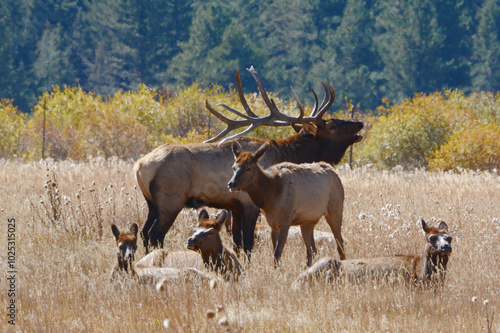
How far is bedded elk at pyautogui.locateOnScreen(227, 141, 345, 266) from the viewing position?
835 cm

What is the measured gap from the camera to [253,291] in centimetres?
725

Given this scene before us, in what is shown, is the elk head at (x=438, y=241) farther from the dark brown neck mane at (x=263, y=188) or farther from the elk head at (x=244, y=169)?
the elk head at (x=244, y=169)

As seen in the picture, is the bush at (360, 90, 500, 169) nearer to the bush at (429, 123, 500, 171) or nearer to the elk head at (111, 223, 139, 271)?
the bush at (429, 123, 500, 171)

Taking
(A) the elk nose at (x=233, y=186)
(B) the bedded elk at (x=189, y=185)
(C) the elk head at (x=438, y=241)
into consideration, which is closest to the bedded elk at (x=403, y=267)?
(C) the elk head at (x=438, y=241)

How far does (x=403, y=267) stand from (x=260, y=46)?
57.9 metres

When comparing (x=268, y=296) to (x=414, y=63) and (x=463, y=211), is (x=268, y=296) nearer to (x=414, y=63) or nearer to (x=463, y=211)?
(x=463, y=211)

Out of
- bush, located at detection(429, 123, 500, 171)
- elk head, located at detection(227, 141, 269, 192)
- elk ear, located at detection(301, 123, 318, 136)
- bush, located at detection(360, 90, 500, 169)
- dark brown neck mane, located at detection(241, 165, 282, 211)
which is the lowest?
dark brown neck mane, located at detection(241, 165, 282, 211)

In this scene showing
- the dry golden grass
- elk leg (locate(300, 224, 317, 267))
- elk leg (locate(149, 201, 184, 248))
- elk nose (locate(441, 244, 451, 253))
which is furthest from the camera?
elk leg (locate(149, 201, 184, 248))

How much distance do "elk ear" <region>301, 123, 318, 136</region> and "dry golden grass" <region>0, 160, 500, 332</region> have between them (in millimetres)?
1471

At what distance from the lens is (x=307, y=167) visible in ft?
30.1

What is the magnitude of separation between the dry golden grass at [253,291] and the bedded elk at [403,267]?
180 mm

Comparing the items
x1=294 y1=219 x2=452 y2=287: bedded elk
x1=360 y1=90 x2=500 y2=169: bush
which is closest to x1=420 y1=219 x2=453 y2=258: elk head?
x1=294 y1=219 x2=452 y2=287: bedded elk

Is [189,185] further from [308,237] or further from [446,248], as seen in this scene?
[446,248]

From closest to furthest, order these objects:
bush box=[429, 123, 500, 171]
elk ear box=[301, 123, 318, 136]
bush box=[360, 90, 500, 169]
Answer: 1. elk ear box=[301, 123, 318, 136]
2. bush box=[429, 123, 500, 171]
3. bush box=[360, 90, 500, 169]
